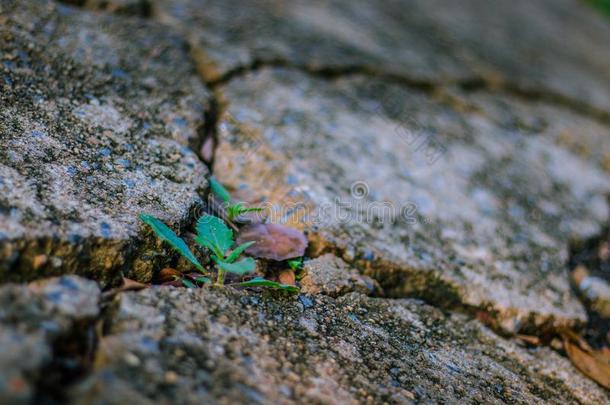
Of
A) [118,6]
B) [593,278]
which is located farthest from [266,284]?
[118,6]

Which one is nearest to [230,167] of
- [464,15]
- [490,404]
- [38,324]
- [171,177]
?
[171,177]

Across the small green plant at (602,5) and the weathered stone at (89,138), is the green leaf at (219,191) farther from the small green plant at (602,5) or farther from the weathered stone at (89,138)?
the small green plant at (602,5)

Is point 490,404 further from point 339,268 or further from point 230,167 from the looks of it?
point 230,167

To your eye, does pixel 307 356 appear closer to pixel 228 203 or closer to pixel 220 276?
pixel 220 276

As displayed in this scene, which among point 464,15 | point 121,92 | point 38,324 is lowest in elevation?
point 38,324

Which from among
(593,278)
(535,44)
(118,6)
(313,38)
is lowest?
(593,278)

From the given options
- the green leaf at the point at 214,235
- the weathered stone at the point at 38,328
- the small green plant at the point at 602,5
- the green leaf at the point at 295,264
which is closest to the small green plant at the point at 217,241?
the green leaf at the point at 214,235
